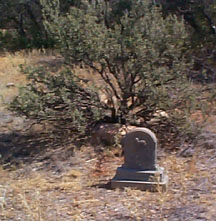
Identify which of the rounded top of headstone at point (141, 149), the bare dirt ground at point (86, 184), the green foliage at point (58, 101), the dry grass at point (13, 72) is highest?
the dry grass at point (13, 72)

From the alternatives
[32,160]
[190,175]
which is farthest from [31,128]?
[190,175]

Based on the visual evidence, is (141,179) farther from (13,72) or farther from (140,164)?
(13,72)

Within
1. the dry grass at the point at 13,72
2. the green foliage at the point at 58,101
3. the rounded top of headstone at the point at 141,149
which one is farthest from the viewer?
the dry grass at the point at 13,72

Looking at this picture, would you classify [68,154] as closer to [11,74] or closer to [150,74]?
[150,74]

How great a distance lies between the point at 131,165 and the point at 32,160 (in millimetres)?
2021

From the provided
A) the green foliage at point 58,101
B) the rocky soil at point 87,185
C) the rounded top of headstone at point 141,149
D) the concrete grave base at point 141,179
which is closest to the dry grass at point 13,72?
the green foliage at point 58,101

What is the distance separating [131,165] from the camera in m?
5.93

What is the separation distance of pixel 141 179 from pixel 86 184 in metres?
0.77

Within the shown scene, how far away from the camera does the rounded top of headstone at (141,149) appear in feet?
19.1

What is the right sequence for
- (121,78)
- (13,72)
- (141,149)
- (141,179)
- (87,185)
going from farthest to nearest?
(13,72) → (121,78) → (87,185) → (141,149) → (141,179)

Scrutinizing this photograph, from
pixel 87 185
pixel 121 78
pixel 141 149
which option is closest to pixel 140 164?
pixel 141 149

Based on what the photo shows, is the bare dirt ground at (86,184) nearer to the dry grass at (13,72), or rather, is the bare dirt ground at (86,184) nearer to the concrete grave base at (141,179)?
the concrete grave base at (141,179)

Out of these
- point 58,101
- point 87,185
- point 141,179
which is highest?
point 58,101

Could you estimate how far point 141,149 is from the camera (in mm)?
5863
